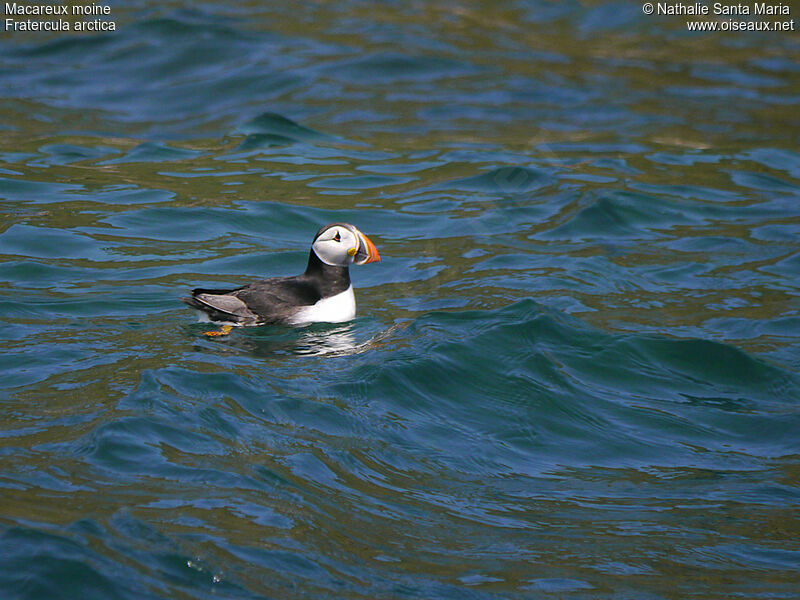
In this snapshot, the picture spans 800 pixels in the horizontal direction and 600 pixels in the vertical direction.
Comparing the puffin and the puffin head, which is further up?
the puffin head

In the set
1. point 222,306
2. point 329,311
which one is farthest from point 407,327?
point 222,306

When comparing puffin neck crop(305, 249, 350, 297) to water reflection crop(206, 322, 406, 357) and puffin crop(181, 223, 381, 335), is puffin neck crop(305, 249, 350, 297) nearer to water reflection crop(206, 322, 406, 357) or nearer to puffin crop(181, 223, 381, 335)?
puffin crop(181, 223, 381, 335)

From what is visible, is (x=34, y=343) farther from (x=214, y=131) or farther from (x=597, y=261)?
(x=214, y=131)

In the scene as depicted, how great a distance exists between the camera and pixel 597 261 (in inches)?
362

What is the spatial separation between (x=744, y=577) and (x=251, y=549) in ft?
7.37

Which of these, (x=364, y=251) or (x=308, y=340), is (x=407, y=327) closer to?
(x=364, y=251)

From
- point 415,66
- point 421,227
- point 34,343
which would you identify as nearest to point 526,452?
point 34,343

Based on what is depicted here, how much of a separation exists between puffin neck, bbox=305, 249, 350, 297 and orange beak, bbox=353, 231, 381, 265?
0.45 ft

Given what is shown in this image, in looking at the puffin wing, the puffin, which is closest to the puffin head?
the puffin

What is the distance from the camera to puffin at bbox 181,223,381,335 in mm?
6984

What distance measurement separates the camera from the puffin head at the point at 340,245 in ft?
24.2

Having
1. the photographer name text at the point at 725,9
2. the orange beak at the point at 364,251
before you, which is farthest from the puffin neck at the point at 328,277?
the photographer name text at the point at 725,9

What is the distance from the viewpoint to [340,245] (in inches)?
291

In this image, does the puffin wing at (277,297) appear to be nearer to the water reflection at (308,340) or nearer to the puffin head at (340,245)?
the water reflection at (308,340)
